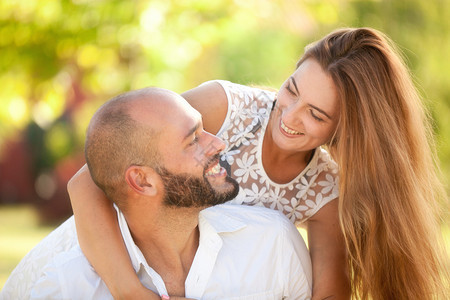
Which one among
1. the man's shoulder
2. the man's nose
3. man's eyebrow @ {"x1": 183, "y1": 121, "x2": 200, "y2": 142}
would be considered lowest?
the man's shoulder

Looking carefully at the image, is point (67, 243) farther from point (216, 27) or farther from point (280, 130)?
point (216, 27)

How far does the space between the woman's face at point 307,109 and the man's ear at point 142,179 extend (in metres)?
0.83

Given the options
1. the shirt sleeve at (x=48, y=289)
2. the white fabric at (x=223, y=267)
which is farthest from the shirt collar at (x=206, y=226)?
the shirt sleeve at (x=48, y=289)

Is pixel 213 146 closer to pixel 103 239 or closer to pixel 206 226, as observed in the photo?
pixel 206 226

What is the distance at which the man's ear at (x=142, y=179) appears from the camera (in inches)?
111

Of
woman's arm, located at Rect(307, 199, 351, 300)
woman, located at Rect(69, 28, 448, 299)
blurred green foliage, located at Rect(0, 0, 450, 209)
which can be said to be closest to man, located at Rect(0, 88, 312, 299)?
woman's arm, located at Rect(307, 199, 351, 300)

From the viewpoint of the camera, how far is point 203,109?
3367 millimetres

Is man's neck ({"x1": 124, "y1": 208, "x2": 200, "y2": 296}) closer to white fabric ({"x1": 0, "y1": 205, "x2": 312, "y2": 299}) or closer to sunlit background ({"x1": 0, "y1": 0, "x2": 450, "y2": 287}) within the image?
white fabric ({"x1": 0, "y1": 205, "x2": 312, "y2": 299})

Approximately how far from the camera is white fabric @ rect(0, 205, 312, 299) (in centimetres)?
282

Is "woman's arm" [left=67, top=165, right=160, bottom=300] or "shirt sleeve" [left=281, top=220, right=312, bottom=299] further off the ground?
"woman's arm" [left=67, top=165, right=160, bottom=300]

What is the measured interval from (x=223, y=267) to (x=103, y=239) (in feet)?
1.86

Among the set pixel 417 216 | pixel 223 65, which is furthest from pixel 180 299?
pixel 223 65

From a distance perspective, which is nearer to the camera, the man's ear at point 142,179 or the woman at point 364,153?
the man's ear at point 142,179

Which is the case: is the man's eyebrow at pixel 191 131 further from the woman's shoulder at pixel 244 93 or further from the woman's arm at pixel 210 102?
the woman's shoulder at pixel 244 93
